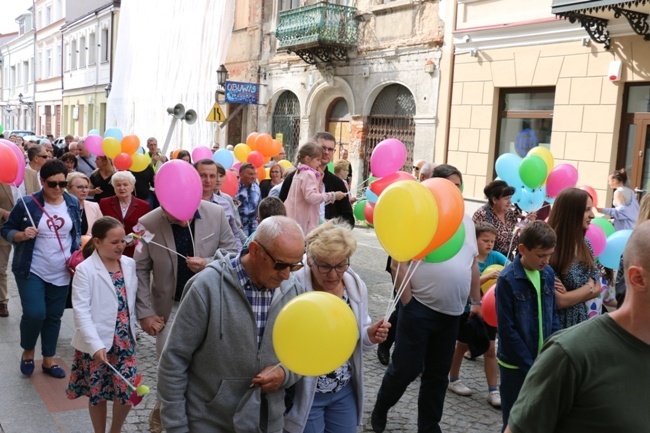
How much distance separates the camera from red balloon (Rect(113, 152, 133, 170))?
30.0 feet

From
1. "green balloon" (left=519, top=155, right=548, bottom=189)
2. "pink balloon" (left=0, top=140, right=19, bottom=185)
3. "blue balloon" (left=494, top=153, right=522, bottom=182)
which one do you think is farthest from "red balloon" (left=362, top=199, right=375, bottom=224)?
"pink balloon" (left=0, top=140, right=19, bottom=185)

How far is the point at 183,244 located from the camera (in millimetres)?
3963

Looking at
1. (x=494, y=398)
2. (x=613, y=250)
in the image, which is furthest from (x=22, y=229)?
(x=613, y=250)

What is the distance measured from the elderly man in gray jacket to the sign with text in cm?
1615

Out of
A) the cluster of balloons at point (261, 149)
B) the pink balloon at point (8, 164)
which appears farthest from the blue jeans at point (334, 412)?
the cluster of balloons at point (261, 149)

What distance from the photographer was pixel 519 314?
129 inches

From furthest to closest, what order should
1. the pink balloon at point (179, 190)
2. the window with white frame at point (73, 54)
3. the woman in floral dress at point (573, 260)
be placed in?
the window with white frame at point (73, 54) → the pink balloon at point (179, 190) → the woman in floral dress at point (573, 260)

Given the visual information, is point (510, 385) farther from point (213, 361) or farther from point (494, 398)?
point (213, 361)

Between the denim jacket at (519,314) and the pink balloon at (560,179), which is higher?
the pink balloon at (560,179)

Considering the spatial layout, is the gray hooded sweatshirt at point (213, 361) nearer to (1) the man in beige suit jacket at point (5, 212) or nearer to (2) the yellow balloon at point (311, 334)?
(2) the yellow balloon at point (311, 334)

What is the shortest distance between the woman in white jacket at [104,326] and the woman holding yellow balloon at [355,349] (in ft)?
4.52

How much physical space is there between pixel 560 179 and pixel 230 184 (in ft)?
12.5

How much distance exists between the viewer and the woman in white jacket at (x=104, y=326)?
3.57m

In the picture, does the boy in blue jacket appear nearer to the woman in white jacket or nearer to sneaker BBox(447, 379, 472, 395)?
sneaker BBox(447, 379, 472, 395)
